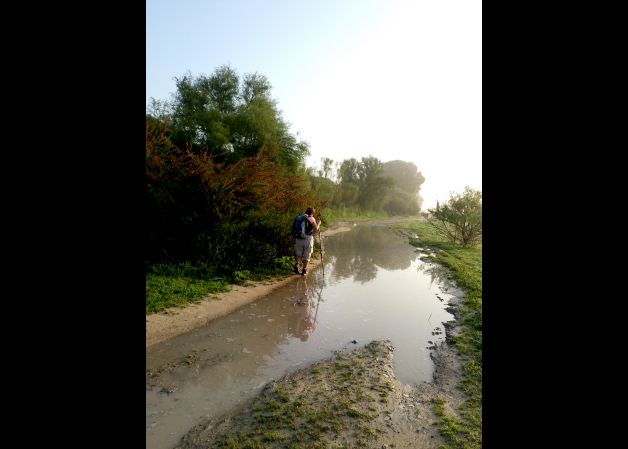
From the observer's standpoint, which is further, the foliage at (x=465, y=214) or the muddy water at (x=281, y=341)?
the foliage at (x=465, y=214)

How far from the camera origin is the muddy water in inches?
169

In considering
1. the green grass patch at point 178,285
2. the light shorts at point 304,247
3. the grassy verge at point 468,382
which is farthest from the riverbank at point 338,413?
the light shorts at point 304,247

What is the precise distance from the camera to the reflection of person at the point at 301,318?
671 centimetres

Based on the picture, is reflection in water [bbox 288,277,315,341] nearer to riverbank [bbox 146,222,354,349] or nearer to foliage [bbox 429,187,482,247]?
riverbank [bbox 146,222,354,349]

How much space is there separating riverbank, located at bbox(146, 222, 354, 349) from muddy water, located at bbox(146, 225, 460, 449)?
8.4 inches

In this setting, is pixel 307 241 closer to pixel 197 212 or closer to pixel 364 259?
pixel 197 212

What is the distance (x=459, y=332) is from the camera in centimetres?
673

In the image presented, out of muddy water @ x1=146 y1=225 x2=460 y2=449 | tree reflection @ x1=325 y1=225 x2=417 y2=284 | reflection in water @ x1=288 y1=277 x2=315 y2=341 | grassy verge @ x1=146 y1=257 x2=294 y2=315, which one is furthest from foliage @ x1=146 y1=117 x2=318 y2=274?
tree reflection @ x1=325 y1=225 x2=417 y2=284

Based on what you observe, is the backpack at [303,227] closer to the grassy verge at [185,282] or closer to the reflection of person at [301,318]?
the grassy verge at [185,282]

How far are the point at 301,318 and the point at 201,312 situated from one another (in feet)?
6.88

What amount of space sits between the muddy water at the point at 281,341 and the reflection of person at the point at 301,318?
19mm
